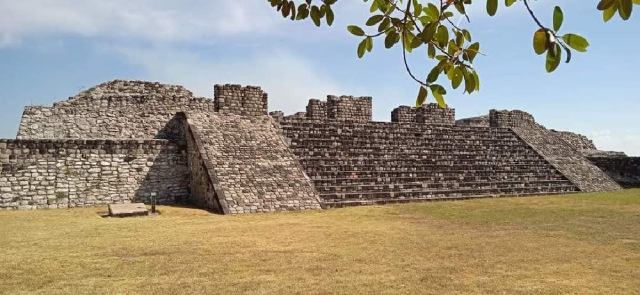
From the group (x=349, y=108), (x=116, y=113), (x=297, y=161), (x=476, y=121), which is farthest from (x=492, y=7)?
(x=476, y=121)

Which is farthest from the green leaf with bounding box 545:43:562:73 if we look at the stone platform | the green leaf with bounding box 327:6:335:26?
the stone platform

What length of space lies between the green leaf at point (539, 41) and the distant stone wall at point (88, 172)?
39.0ft

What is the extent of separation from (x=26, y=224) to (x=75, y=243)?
2.64 m

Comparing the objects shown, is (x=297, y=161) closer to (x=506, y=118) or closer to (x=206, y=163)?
(x=206, y=163)

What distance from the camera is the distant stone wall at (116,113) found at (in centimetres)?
1415

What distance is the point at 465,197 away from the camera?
45.0 ft

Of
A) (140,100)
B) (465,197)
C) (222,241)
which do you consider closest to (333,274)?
(222,241)

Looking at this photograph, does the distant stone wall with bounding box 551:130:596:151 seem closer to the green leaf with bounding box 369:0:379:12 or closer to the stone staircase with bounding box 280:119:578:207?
the stone staircase with bounding box 280:119:578:207

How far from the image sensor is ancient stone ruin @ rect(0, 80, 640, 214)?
37.3 ft

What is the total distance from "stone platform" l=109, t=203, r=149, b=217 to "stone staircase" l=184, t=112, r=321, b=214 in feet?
5.23

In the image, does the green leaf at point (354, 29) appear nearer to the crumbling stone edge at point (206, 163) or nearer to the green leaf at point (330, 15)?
the green leaf at point (330, 15)

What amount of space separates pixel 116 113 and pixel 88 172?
374 cm

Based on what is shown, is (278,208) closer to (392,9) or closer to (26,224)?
(26,224)

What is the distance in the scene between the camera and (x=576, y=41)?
5.45 feet
